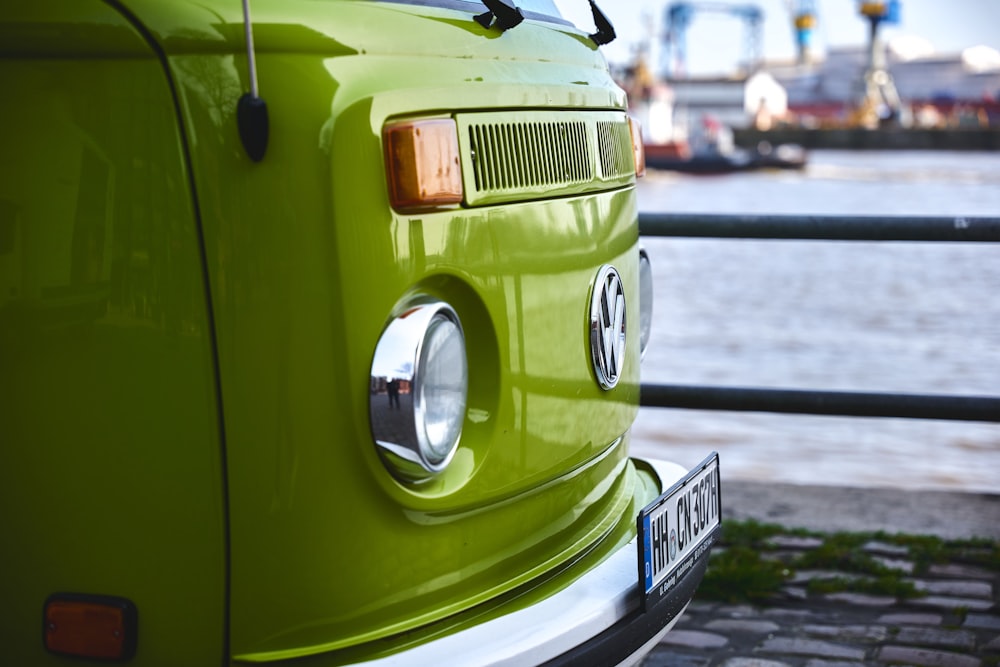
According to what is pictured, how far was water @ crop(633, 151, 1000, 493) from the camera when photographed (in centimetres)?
600

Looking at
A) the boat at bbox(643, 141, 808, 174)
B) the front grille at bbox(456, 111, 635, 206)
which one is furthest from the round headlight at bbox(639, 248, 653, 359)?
the boat at bbox(643, 141, 808, 174)

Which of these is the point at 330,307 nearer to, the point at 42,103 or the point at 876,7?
the point at 42,103

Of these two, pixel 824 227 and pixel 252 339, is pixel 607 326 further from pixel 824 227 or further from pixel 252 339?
pixel 824 227

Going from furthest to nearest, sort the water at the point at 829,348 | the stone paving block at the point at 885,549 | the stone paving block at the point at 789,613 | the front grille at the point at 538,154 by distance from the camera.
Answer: the water at the point at 829,348 < the stone paving block at the point at 885,549 < the stone paving block at the point at 789,613 < the front grille at the point at 538,154

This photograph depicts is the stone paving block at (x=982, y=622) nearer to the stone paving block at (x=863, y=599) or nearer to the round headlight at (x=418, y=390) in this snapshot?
the stone paving block at (x=863, y=599)

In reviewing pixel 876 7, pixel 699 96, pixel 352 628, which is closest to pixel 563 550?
pixel 352 628

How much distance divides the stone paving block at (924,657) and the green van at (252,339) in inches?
57.5

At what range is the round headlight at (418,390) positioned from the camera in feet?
A: 5.72

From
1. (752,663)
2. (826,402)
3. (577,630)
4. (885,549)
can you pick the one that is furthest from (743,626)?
(577,630)

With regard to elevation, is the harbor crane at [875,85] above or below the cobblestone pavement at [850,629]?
above

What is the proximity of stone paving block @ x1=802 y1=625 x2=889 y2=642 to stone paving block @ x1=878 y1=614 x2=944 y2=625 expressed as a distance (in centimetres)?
5

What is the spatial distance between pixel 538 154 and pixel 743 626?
177 cm

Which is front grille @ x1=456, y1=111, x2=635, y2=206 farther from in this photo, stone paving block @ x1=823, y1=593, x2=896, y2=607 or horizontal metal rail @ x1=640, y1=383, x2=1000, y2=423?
horizontal metal rail @ x1=640, y1=383, x2=1000, y2=423

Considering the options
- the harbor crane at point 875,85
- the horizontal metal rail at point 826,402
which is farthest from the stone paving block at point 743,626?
the harbor crane at point 875,85
